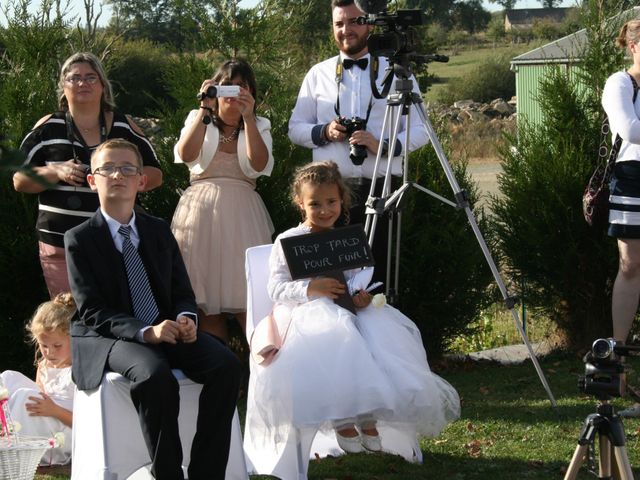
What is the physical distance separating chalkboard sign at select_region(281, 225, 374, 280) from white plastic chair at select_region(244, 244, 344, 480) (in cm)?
35

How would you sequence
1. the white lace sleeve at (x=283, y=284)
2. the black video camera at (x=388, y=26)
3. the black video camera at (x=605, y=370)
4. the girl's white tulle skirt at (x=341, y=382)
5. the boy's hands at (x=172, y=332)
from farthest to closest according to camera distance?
the black video camera at (x=388, y=26), the white lace sleeve at (x=283, y=284), the girl's white tulle skirt at (x=341, y=382), the boy's hands at (x=172, y=332), the black video camera at (x=605, y=370)

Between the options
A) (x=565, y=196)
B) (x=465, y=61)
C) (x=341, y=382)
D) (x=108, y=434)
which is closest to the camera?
(x=108, y=434)

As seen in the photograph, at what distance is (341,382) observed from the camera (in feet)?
14.5

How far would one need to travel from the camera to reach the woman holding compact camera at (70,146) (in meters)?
5.37

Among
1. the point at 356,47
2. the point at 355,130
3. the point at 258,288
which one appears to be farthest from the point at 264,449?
the point at 356,47

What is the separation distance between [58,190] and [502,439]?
2.62m

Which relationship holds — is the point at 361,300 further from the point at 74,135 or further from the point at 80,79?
the point at 80,79

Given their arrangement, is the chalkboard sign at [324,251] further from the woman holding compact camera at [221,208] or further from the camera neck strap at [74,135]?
the camera neck strap at [74,135]

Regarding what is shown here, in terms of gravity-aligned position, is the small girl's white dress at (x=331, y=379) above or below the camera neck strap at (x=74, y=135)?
below

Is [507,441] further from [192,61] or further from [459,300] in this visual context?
[192,61]

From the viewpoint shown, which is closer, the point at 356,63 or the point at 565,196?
the point at 356,63

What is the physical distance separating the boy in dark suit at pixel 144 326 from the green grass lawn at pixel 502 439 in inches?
30.1

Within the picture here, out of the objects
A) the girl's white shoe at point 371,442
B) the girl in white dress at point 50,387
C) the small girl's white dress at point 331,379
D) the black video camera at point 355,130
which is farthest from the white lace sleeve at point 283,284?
the girl in white dress at point 50,387

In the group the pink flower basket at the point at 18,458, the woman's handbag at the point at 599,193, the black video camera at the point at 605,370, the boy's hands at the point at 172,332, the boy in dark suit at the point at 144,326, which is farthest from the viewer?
the woman's handbag at the point at 599,193
